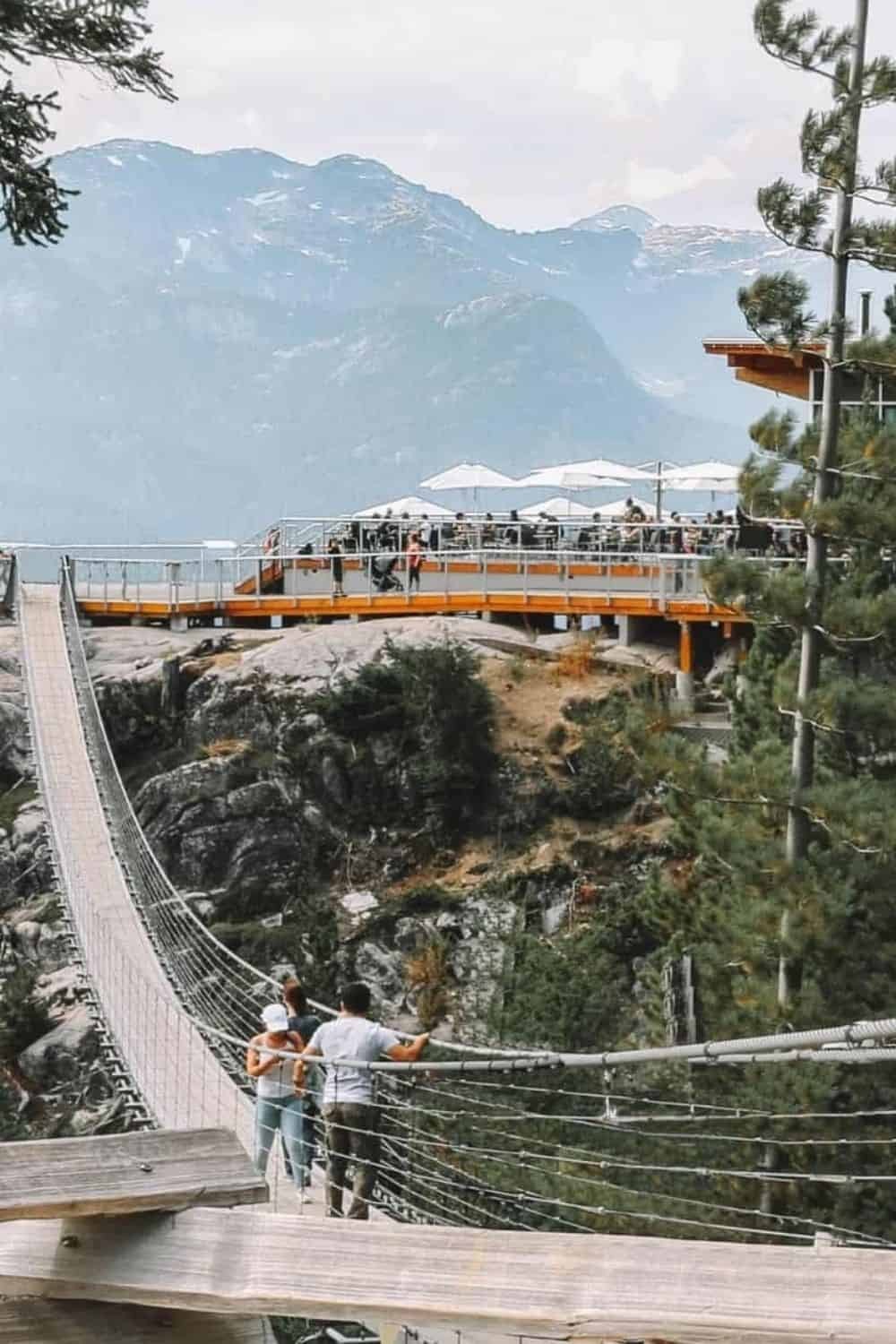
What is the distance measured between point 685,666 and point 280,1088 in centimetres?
1035

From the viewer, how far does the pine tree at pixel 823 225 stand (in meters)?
10.8

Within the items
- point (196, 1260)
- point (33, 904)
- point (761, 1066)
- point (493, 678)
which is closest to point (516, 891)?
point (493, 678)

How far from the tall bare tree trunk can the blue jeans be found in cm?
504

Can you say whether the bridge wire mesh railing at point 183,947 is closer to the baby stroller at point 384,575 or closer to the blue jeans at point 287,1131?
the blue jeans at point 287,1131

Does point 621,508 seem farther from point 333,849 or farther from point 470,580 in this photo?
point 333,849

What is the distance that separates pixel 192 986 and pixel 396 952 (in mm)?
3124

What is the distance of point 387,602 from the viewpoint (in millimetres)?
17859

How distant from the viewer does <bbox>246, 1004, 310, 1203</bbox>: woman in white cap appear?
5703 millimetres

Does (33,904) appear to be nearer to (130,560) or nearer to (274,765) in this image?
(274,765)

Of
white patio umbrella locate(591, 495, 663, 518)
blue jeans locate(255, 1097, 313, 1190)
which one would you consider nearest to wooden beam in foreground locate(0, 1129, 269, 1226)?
blue jeans locate(255, 1097, 313, 1190)

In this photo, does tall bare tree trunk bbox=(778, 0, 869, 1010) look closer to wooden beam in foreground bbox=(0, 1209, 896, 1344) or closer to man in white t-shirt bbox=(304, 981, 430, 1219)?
man in white t-shirt bbox=(304, 981, 430, 1219)

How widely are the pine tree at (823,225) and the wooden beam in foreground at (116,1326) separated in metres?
8.22

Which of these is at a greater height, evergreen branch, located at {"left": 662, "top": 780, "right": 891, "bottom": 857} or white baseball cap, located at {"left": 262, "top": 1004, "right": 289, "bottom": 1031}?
white baseball cap, located at {"left": 262, "top": 1004, "right": 289, "bottom": 1031}

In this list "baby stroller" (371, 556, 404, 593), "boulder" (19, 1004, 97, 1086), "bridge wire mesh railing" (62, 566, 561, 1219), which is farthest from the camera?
"baby stroller" (371, 556, 404, 593)
